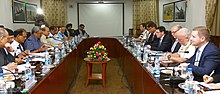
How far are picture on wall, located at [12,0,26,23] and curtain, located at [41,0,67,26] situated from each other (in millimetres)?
1747

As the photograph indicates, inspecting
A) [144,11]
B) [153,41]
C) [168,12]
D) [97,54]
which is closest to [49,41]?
[97,54]

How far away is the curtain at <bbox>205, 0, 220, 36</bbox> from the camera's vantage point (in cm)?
502

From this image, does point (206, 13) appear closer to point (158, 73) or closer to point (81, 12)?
point (158, 73)

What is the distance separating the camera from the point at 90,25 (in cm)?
1127

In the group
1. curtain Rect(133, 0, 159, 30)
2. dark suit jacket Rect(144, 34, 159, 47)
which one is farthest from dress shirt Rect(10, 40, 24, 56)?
curtain Rect(133, 0, 159, 30)

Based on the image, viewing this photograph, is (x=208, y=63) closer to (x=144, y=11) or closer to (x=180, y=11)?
(x=180, y=11)

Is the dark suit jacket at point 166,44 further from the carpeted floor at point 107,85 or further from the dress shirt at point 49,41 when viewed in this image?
the dress shirt at point 49,41

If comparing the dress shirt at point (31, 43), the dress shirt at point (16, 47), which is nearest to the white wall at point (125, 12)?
the dress shirt at point (31, 43)

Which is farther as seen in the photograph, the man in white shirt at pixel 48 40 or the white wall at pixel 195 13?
the white wall at pixel 195 13

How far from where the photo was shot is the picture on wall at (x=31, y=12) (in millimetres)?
7641

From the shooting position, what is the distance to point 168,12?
8.36 metres

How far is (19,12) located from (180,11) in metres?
4.62

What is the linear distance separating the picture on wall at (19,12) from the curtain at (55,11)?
1.75 meters

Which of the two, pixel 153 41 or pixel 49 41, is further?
pixel 49 41
